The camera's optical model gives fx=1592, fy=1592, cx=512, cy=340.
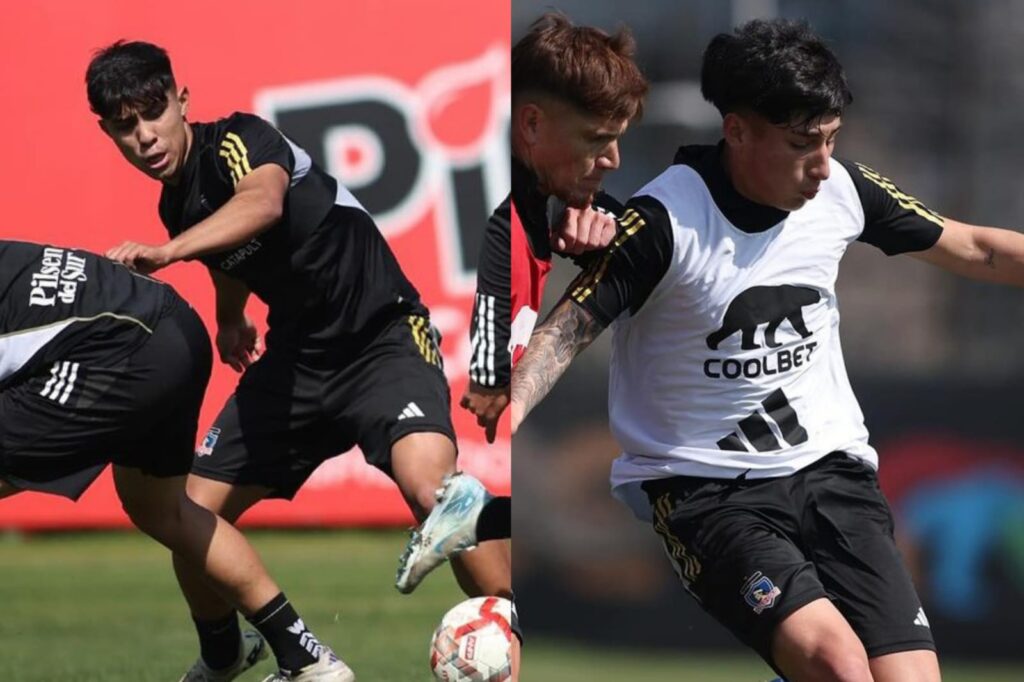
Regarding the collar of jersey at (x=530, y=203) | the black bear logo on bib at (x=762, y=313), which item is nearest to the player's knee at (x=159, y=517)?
the collar of jersey at (x=530, y=203)

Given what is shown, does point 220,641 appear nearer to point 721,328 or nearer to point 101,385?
point 101,385

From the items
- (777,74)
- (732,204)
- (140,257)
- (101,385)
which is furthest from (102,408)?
(777,74)

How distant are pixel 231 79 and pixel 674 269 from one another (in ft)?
19.5

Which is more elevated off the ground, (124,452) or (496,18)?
(496,18)

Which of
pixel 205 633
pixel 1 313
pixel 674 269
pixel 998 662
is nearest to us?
pixel 674 269

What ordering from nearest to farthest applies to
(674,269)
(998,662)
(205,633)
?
(674,269)
(205,633)
(998,662)

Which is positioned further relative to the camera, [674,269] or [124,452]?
[124,452]

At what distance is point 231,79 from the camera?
9156 mm

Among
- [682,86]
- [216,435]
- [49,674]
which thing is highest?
[682,86]

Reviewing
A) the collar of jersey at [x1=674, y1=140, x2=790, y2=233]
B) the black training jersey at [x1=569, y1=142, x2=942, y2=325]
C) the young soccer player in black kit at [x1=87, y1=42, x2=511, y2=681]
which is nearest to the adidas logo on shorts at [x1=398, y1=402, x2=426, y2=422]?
the young soccer player in black kit at [x1=87, y1=42, x2=511, y2=681]

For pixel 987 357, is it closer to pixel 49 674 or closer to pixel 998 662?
pixel 998 662

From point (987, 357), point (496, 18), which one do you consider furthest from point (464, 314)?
point (987, 357)

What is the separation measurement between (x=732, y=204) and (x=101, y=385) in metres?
1.85

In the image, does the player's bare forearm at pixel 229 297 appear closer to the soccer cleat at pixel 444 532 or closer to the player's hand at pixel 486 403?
the soccer cleat at pixel 444 532
